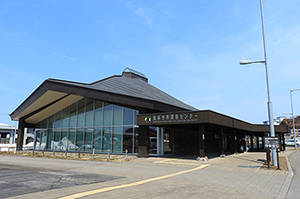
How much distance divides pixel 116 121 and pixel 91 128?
3.98 meters

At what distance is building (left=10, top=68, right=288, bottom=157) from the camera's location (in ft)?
66.7

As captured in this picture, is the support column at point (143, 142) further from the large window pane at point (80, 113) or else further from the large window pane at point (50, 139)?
the large window pane at point (50, 139)

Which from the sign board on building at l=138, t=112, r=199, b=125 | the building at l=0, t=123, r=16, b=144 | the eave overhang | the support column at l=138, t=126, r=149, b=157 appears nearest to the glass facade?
the eave overhang

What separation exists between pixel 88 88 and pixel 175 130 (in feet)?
33.5

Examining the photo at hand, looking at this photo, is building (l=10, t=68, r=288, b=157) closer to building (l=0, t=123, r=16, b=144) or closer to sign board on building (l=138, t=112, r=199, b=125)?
sign board on building (l=138, t=112, r=199, b=125)

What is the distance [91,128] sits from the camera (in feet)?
88.0

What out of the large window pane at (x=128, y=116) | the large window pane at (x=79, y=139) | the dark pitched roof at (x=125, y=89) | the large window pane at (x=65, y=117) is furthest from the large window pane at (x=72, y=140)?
the large window pane at (x=128, y=116)

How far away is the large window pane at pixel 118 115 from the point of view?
24391 mm

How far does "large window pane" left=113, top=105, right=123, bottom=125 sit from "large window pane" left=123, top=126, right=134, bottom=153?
1.10 metres

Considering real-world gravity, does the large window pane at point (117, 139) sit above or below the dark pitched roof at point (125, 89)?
below

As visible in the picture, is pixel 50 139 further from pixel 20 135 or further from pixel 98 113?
pixel 98 113

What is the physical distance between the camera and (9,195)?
6.77m

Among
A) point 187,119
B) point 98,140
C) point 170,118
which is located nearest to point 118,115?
point 98,140

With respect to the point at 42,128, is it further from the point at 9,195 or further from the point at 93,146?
the point at 9,195
